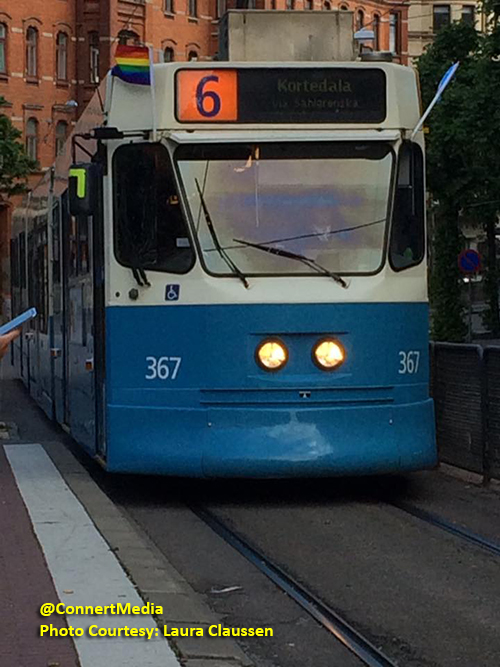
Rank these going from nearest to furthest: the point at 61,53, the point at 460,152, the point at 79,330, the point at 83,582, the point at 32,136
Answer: the point at 83,582
the point at 79,330
the point at 460,152
the point at 32,136
the point at 61,53

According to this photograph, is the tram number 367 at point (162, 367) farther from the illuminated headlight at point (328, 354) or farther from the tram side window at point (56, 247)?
the tram side window at point (56, 247)

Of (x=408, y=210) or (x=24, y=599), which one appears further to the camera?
(x=408, y=210)

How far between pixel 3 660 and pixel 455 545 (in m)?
3.88

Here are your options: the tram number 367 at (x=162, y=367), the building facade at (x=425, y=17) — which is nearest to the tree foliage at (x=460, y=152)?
the tram number 367 at (x=162, y=367)

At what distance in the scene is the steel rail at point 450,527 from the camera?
8903 mm

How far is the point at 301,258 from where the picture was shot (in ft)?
34.3

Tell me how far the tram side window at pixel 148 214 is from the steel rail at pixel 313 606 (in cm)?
198

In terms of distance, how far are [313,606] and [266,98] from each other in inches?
177

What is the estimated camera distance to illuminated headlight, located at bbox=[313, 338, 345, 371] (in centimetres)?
1040

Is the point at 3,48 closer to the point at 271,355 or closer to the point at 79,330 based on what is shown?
the point at 79,330

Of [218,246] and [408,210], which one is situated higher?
[408,210]

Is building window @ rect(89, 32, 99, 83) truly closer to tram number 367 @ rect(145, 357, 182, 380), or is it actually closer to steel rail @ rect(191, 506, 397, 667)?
tram number 367 @ rect(145, 357, 182, 380)

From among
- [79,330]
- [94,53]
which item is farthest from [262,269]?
[94,53]

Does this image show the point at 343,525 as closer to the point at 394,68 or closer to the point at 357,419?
the point at 357,419
